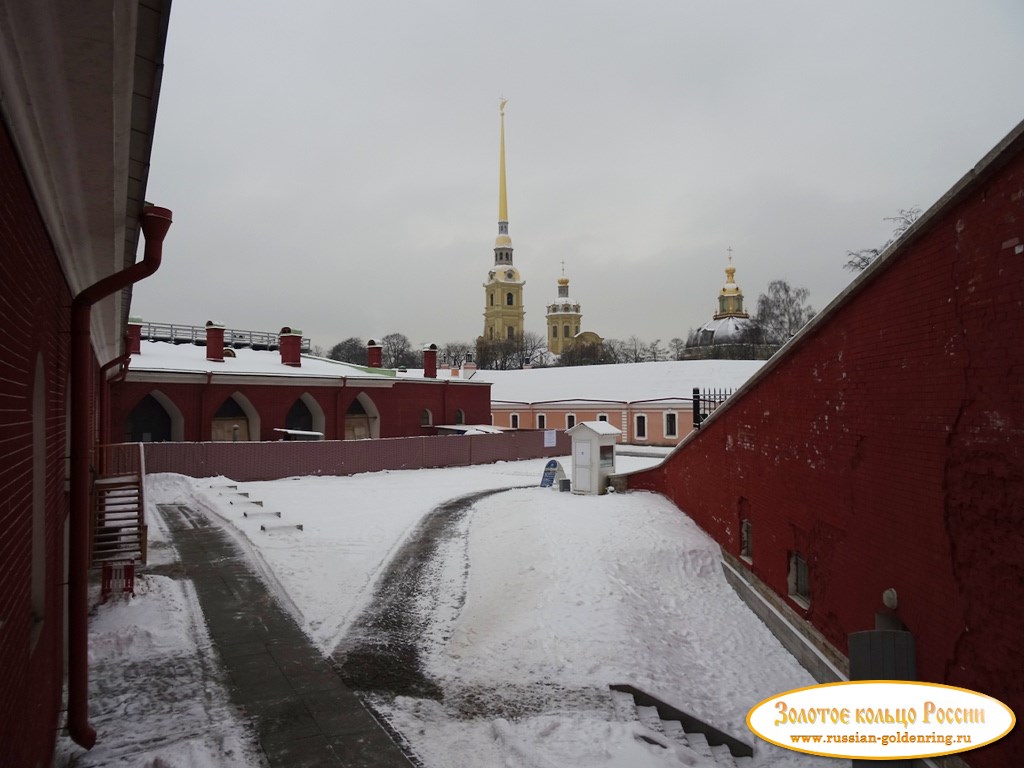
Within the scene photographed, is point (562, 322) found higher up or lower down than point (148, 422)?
higher up

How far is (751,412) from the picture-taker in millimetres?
11281

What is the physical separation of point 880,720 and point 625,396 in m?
41.8

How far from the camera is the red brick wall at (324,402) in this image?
24453mm

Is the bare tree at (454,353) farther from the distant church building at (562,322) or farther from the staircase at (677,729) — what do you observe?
the staircase at (677,729)

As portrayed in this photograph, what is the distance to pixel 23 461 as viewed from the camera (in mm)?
4047

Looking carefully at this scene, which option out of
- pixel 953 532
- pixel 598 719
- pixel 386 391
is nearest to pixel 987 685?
pixel 953 532

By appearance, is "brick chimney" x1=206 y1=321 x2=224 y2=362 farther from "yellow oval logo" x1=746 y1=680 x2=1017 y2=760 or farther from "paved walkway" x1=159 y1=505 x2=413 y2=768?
"yellow oval logo" x1=746 y1=680 x2=1017 y2=760

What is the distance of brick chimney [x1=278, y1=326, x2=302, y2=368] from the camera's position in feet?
102

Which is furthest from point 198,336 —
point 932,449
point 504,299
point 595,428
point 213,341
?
point 504,299

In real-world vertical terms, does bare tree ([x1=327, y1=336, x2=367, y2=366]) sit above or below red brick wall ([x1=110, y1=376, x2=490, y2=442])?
above

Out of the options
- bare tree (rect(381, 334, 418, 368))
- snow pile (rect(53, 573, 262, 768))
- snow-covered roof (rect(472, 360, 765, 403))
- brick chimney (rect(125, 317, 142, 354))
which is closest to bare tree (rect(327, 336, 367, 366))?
bare tree (rect(381, 334, 418, 368))

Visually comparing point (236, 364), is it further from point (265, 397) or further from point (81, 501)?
point (81, 501)

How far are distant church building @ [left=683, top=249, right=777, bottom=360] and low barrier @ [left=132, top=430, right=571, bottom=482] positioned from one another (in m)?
37.9

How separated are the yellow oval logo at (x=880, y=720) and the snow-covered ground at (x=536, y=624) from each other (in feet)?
10.9
